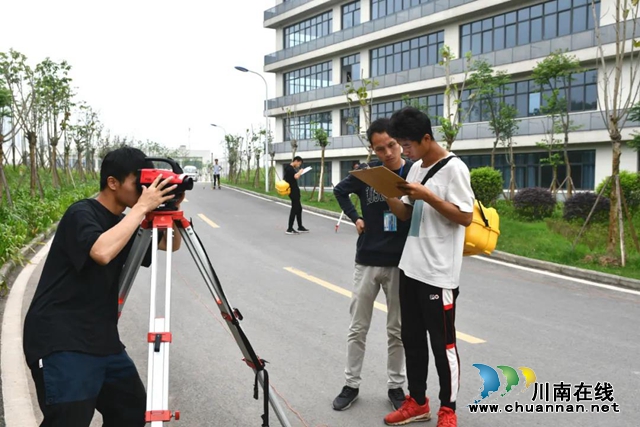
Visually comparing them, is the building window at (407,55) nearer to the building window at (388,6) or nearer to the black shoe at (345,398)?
the building window at (388,6)

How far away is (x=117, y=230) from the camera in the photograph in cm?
234

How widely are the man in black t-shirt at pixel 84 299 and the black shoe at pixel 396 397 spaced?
2032 millimetres

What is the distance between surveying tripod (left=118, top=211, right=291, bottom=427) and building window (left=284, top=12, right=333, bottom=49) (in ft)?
130

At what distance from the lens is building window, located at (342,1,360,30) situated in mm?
38500

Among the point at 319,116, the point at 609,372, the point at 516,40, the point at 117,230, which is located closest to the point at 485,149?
the point at 516,40

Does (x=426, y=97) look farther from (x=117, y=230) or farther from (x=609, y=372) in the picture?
(x=117, y=230)

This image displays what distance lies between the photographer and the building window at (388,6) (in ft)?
112

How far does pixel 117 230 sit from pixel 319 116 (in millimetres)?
39939

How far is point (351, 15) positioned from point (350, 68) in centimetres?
342

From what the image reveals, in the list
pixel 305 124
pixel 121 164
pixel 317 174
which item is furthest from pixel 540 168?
pixel 121 164

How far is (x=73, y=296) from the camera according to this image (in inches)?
97.1

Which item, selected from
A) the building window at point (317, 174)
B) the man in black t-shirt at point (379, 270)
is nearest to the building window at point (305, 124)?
the building window at point (317, 174)

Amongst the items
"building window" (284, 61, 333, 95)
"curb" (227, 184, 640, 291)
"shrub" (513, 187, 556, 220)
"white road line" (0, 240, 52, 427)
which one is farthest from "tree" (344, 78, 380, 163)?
"white road line" (0, 240, 52, 427)

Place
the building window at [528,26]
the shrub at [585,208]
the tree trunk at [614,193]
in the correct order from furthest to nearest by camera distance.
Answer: the building window at [528,26], the shrub at [585,208], the tree trunk at [614,193]
